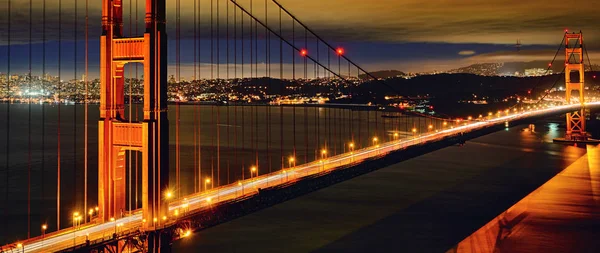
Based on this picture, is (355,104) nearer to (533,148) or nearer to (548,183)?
(533,148)

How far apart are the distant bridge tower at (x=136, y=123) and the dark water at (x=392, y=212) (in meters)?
6.43

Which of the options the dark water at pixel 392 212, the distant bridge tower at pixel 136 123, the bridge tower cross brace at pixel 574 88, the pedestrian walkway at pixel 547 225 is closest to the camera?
the distant bridge tower at pixel 136 123

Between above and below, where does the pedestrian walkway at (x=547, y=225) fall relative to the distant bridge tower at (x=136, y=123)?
below

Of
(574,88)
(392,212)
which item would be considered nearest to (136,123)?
(392,212)

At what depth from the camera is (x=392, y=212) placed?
82.2 feet

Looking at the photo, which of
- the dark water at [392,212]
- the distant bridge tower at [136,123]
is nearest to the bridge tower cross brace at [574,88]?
the dark water at [392,212]

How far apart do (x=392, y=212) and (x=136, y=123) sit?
48.4ft

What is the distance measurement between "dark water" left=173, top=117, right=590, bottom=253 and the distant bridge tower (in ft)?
21.1

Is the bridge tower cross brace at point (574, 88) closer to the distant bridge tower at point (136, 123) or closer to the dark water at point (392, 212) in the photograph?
the dark water at point (392, 212)

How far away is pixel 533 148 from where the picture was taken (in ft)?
185

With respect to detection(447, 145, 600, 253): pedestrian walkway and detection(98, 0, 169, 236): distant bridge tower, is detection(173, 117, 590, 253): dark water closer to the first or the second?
detection(447, 145, 600, 253): pedestrian walkway

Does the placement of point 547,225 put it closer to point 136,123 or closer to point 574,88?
point 136,123

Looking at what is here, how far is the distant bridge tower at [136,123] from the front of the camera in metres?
12.5

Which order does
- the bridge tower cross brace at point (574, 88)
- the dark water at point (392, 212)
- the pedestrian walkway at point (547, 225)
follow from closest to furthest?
the pedestrian walkway at point (547, 225)
the dark water at point (392, 212)
the bridge tower cross brace at point (574, 88)
